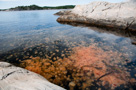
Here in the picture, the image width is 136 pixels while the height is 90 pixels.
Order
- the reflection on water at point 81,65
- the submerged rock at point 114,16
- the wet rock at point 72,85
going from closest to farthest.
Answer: the wet rock at point 72,85 < the reflection on water at point 81,65 < the submerged rock at point 114,16

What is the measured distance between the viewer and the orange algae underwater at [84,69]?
18.3 feet

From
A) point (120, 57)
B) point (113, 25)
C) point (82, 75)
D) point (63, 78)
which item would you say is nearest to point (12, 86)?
point (63, 78)

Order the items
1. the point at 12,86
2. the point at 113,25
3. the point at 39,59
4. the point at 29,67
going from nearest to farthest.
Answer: the point at 12,86
the point at 29,67
the point at 39,59
the point at 113,25

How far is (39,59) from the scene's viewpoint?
800 centimetres

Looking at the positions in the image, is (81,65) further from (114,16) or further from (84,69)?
(114,16)

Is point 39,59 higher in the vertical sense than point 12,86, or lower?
lower

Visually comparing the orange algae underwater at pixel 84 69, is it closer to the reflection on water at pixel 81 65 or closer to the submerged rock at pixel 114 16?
the reflection on water at pixel 81 65

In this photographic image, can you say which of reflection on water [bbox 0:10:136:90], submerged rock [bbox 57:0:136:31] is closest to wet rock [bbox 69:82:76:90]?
reflection on water [bbox 0:10:136:90]

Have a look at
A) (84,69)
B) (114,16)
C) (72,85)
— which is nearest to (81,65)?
(84,69)

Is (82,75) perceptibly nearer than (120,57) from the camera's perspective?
Yes

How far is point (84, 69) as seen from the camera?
672cm

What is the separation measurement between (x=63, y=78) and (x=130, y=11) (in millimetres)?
21315

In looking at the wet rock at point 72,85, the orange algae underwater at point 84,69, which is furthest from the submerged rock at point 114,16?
the wet rock at point 72,85

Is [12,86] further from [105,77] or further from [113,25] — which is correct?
[113,25]
